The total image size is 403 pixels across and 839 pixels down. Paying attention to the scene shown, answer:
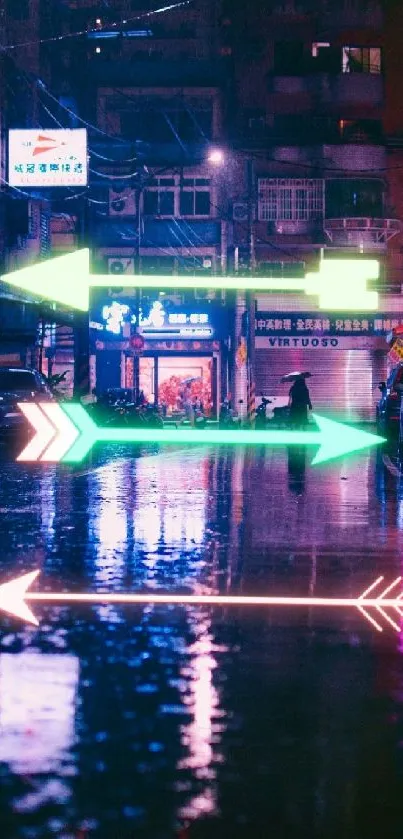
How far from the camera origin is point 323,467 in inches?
942

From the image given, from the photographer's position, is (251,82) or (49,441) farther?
(251,82)

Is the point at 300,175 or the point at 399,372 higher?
the point at 300,175

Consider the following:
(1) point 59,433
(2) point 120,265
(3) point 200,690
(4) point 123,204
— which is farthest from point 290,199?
(3) point 200,690

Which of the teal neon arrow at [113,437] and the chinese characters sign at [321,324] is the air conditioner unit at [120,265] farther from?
the teal neon arrow at [113,437]

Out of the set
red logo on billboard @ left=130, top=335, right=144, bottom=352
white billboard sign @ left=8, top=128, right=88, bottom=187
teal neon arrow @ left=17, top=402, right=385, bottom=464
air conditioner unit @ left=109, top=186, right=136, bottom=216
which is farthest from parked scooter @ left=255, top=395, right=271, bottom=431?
white billboard sign @ left=8, top=128, right=88, bottom=187

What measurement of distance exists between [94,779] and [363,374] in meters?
49.2

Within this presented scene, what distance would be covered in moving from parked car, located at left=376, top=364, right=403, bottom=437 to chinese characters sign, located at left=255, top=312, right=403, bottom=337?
2195 centimetres

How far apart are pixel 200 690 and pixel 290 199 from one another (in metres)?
45.8

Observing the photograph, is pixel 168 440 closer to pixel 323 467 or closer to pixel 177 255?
pixel 323 467

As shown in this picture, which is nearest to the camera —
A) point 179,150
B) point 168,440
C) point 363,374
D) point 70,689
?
point 70,689

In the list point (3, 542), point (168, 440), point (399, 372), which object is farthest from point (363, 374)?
point (3, 542)

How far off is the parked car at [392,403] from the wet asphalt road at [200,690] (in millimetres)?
14860

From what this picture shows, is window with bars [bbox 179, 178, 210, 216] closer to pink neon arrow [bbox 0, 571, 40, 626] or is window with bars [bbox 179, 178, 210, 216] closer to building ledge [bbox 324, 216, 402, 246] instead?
building ledge [bbox 324, 216, 402, 246]

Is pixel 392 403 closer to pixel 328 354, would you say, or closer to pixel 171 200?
pixel 171 200
